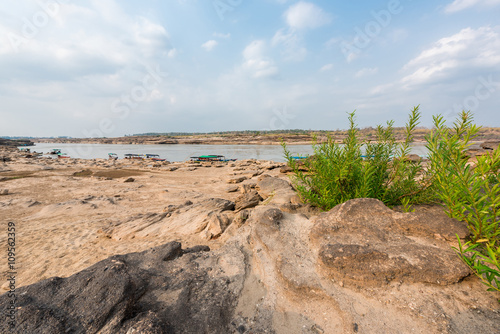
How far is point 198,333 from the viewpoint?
212 centimetres

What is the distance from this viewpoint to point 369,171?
379 centimetres

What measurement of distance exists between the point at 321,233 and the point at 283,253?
28.0 inches

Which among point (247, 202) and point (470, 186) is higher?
point (470, 186)

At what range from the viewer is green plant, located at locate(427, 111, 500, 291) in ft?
7.05

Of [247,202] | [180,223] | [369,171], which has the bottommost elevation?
[180,223]

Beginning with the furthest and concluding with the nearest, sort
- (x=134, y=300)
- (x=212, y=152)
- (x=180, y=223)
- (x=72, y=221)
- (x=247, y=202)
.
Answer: (x=212, y=152), (x=72, y=221), (x=247, y=202), (x=180, y=223), (x=134, y=300)

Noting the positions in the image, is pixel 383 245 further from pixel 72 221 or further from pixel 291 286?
pixel 72 221

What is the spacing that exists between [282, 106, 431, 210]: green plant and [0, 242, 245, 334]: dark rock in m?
2.24

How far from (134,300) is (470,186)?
13.3 ft

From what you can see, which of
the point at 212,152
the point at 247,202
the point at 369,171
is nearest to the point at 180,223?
the point at 247,202

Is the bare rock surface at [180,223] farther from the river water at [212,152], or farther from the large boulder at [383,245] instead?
the river water at [212,152]

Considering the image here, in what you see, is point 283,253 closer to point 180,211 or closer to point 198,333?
point 198,333

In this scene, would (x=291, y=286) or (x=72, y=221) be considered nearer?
(x=291, y=286)

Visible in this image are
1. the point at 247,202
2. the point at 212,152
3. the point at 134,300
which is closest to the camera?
the point at 134,300
